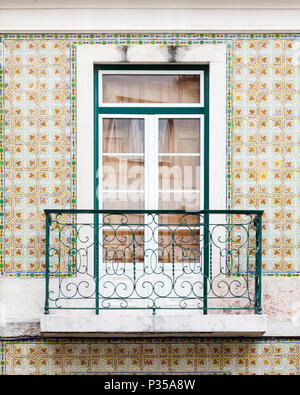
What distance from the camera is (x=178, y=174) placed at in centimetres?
526

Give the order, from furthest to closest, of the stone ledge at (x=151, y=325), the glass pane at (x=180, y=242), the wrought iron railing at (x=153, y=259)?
the glass pane at (x=180, y=242)
the wrought iron railing at (x=153, y=259)
the stone ledge at (x=151, y=325)

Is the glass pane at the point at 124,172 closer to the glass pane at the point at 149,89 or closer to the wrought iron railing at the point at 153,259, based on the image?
the wrought iron railing at the point at 153,259

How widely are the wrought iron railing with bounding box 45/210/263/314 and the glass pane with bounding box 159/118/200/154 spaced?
2.61 ft

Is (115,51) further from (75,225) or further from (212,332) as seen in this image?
(212,332)

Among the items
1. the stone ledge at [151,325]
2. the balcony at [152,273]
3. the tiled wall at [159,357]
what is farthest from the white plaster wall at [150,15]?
the tiled wall at [159,357]

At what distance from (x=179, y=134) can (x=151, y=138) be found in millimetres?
321

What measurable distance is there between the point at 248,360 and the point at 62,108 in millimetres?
3402

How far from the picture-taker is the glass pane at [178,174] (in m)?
5.25

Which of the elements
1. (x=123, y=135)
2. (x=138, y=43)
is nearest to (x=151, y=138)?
(x=123, y=135)

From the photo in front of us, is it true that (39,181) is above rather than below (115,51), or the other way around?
below

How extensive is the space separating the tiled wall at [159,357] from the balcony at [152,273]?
14.6 inches

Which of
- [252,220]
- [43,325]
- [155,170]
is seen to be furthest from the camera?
[155,170]

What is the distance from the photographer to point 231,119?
5.06 meters
